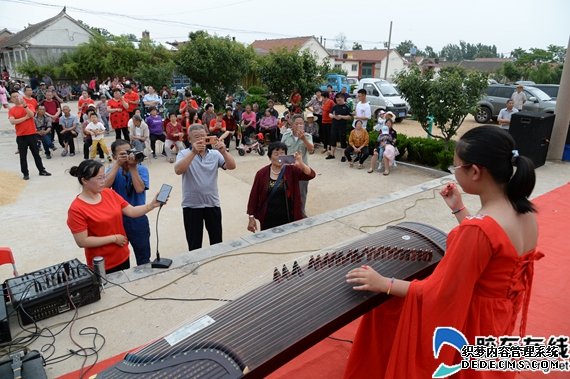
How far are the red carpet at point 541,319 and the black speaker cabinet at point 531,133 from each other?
3.43m

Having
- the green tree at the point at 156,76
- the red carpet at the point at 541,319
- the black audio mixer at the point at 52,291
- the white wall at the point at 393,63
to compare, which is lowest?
the red carpet at the point at 541,319

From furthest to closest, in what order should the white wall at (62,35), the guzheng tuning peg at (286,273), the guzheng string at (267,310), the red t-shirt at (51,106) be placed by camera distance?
the white wall at (62,35)
the red t-shirt at (51,106)
the guzheng tuning peg at (286,273)
the guzheng string at (267,310)

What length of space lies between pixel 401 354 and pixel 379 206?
4.23 meters

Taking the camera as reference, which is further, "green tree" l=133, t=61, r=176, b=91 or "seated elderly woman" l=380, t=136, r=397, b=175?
"green tree" l=133, t=61, r=176, b=91

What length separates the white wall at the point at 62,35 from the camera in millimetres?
30134

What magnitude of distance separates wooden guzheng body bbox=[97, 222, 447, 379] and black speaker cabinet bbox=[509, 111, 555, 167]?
7.01 meters

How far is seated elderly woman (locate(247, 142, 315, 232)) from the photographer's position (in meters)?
4.33

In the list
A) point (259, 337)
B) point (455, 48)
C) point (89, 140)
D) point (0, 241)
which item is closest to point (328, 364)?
point (259, 337)

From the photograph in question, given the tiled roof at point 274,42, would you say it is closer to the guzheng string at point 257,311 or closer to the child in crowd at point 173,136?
the child in crowd at point 173,136

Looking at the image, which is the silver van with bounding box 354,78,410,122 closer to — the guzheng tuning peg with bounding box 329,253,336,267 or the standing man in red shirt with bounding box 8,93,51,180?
the standing man in red shirt with bounding box 8,93,51,180

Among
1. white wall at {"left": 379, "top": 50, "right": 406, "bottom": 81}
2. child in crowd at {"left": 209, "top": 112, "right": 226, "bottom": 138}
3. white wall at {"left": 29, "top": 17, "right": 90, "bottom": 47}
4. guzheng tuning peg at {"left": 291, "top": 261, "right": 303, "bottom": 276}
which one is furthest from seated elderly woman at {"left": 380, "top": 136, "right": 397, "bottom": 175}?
white wall at {"left": 379, "top": 50, "right": 406, "bottom": 81}

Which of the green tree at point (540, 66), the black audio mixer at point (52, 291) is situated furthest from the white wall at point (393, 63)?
the black audio mixer at point (52, 291)

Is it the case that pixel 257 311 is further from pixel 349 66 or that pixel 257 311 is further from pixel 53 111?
pixel 349 66

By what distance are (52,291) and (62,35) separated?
34.3 m
